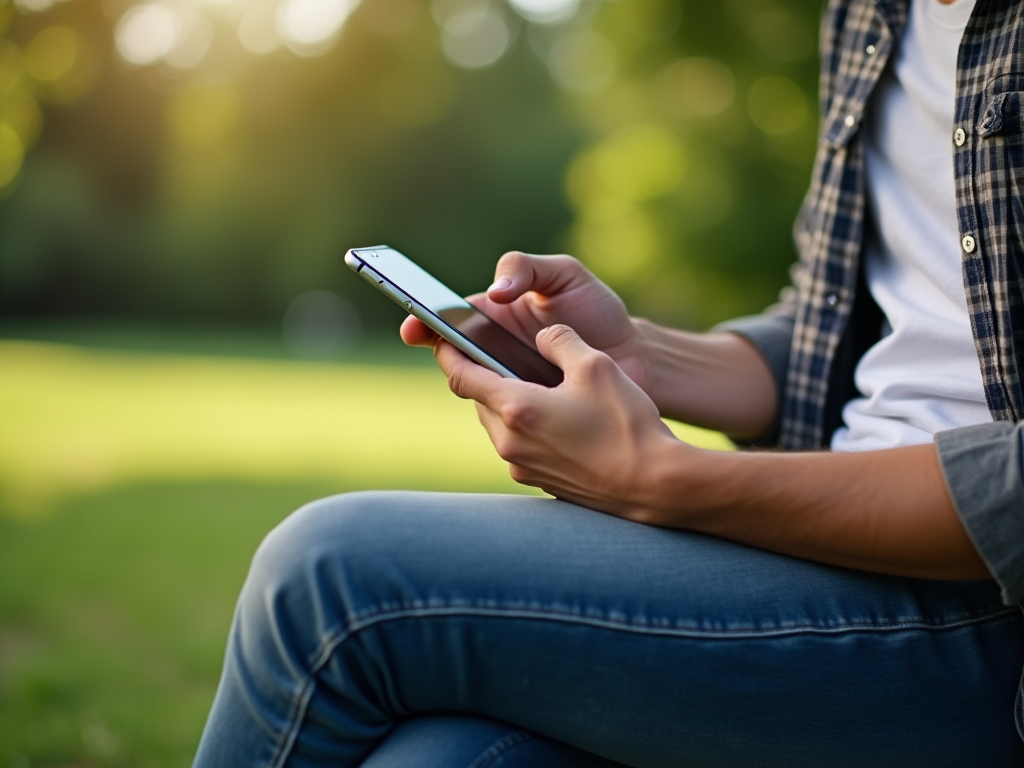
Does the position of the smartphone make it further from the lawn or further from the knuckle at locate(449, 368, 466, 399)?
the lawn

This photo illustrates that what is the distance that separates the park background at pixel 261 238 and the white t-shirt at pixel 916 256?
71.6 inches

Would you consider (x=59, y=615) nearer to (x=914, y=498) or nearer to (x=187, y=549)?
(x=187, y=549)

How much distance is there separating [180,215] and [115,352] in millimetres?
11380

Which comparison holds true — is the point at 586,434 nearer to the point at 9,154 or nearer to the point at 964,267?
the point at 964,267

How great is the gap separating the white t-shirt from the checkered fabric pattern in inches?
1.4

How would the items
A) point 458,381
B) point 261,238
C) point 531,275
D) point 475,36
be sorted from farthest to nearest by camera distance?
point 475,36
point 261,238
point 531,275
point 458,381

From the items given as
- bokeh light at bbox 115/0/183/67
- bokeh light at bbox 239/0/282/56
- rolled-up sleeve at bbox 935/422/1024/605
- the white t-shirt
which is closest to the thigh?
rolled-up sleeve at bbox 935/422/1024/605

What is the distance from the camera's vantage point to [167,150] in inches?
1040

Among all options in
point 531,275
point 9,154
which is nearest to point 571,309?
point 531,275

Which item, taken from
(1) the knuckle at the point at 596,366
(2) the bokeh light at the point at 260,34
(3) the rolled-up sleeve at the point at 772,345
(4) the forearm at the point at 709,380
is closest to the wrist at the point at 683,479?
(1) the knuckle at the point at 596,366

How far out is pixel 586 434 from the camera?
3.84 feet

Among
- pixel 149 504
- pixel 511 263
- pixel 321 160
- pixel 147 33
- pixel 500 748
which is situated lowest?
pixel 149 504

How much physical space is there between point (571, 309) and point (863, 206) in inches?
21.1

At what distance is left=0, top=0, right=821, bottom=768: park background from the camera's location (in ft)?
12.7
